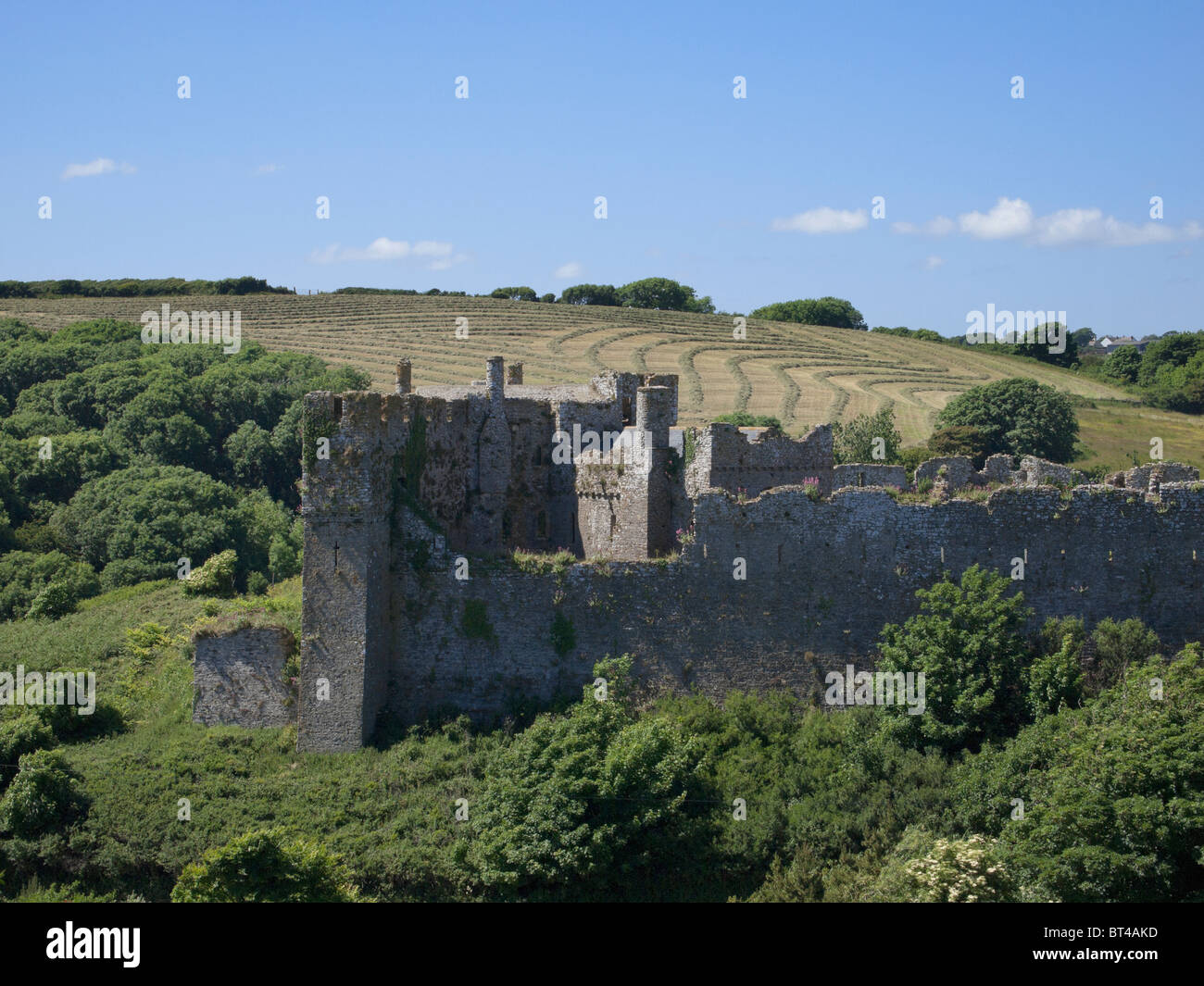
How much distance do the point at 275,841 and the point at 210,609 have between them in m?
13.0

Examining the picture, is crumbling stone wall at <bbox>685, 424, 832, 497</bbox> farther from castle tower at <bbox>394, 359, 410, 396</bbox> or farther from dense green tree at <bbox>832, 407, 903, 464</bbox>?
dense green tree at <bbox>832, 407, 903, 464</bbox>

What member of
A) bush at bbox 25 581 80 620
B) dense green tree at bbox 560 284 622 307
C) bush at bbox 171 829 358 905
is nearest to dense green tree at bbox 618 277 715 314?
dense green tree at bbox 560 284 622 307

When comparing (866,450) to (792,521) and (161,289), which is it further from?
(161,289)

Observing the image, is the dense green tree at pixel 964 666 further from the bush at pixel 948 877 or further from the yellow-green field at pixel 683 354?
the yellow-green field at pixel 683 354

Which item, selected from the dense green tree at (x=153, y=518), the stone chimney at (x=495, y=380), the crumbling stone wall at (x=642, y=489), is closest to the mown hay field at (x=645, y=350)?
the dense green tree at (x=153, y=518)

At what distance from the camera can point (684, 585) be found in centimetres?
2702

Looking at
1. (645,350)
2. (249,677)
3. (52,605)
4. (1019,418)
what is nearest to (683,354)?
(645,350)

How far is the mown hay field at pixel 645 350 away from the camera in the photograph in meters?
70.3

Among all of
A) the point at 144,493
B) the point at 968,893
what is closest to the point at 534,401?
the point at 968,893

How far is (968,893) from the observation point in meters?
20.6

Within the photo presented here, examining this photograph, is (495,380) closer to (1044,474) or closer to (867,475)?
(867,475)

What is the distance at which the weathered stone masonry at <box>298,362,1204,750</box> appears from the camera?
87.5 ft

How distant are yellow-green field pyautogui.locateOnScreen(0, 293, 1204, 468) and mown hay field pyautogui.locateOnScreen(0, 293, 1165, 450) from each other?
0.47 feet

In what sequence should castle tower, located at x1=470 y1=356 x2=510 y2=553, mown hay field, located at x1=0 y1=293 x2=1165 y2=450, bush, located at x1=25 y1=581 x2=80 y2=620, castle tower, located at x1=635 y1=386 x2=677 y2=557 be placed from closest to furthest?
castle tower, located at x1=635 y1=386 x2=677 y2=557, castle tower, located at x1=470 y1=356 x2=510 y2=553, bush, located at x1=25 y1=581 x2=80 y2=620, mown hay field, located at x1=0 y1=293 x2=1165 y2=450
